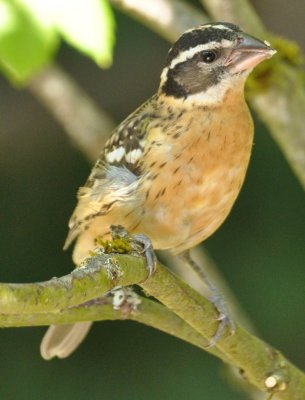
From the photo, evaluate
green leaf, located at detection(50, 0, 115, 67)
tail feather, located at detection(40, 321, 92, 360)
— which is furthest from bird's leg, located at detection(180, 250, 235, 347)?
green leaf, located at detection(50, 0, 115, 67)

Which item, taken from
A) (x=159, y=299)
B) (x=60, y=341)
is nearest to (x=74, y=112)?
(x=60, y=341)

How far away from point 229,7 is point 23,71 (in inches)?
72.8

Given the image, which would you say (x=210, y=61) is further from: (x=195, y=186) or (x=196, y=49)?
(x=195, y=186)

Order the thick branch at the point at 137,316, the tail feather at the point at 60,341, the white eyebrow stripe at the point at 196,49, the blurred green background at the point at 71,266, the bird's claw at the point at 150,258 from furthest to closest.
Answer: the blurred green background at the point at 71,266, the tail feather at the point at 60,341, the white eyebrow stripe at the point at 196,49, the thick branch at the point at 137,316, the bird's claw at the point at 150,258

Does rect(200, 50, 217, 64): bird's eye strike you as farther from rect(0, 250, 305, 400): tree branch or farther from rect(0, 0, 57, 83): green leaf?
rect(0, 0, 57, 83): green leaf

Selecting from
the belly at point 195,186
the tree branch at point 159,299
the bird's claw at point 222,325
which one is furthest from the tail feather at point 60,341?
the bird's claw at point 222,325

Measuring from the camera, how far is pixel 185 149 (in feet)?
11.4

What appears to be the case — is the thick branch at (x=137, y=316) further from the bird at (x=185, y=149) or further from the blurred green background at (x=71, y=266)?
the blurred green background at (x=71, y=266)

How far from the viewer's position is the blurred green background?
17.7 ft

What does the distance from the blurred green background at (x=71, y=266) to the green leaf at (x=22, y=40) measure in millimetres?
3273

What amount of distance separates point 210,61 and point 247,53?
190 mm

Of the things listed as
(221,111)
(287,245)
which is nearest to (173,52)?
(221,111)

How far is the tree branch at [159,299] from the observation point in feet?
7.27

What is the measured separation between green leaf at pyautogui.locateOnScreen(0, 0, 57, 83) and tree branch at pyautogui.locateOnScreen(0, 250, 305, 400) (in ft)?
1.56
